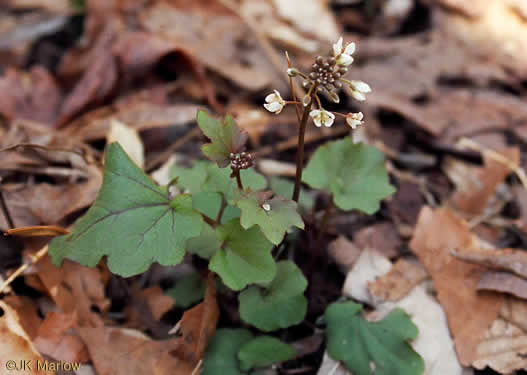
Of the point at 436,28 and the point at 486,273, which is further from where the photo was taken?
the point at 436,28

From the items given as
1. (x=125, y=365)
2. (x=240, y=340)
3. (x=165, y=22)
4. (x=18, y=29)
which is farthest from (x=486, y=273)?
(x=18, y=29)

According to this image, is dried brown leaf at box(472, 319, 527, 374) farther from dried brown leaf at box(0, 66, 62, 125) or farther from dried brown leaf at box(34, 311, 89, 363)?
dried brown leaf at box(0, 66, 62, 125)

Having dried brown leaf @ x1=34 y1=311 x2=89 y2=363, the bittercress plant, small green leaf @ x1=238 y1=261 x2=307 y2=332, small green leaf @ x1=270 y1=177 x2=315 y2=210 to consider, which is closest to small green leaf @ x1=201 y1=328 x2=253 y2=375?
the bittercress plant

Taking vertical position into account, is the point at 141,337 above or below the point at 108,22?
below

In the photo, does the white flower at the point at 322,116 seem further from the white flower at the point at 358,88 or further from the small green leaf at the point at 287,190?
the small green leaf at the point at 287,190

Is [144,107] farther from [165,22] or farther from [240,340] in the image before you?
[240,340]

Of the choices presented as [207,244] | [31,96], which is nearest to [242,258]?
[207,244]

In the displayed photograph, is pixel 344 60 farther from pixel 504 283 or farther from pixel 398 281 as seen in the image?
pixel 504 283
